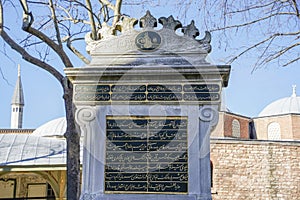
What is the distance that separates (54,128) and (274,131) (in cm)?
1732

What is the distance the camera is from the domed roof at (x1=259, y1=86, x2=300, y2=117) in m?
34.0

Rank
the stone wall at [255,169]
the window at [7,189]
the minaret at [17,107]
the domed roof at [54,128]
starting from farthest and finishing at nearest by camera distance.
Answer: the minaret at [17,107], the domed roof at [54,128], the stone wall at [255,169], the window at [7,189]

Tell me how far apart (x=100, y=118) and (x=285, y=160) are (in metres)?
16.5

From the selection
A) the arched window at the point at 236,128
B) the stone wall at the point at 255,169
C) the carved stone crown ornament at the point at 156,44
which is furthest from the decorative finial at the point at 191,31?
the arched window at the point at 236,128

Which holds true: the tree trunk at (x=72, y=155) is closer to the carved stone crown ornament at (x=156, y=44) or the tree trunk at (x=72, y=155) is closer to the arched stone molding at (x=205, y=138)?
the carved stone crown ornament at (x=156, y=44)

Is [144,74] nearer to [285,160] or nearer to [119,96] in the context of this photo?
[119,96]

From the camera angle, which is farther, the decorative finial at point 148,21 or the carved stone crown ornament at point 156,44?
the decorative finial at point 148,21

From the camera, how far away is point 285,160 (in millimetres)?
19734

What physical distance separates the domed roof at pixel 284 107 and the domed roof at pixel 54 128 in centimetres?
1745

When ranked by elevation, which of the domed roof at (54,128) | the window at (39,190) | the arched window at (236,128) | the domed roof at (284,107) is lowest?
the window at (39,190)

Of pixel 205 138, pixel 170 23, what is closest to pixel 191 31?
pixel 170 23

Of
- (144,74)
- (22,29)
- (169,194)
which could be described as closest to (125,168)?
(169,194)

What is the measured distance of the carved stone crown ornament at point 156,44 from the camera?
5137 mm

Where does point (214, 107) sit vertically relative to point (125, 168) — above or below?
above
